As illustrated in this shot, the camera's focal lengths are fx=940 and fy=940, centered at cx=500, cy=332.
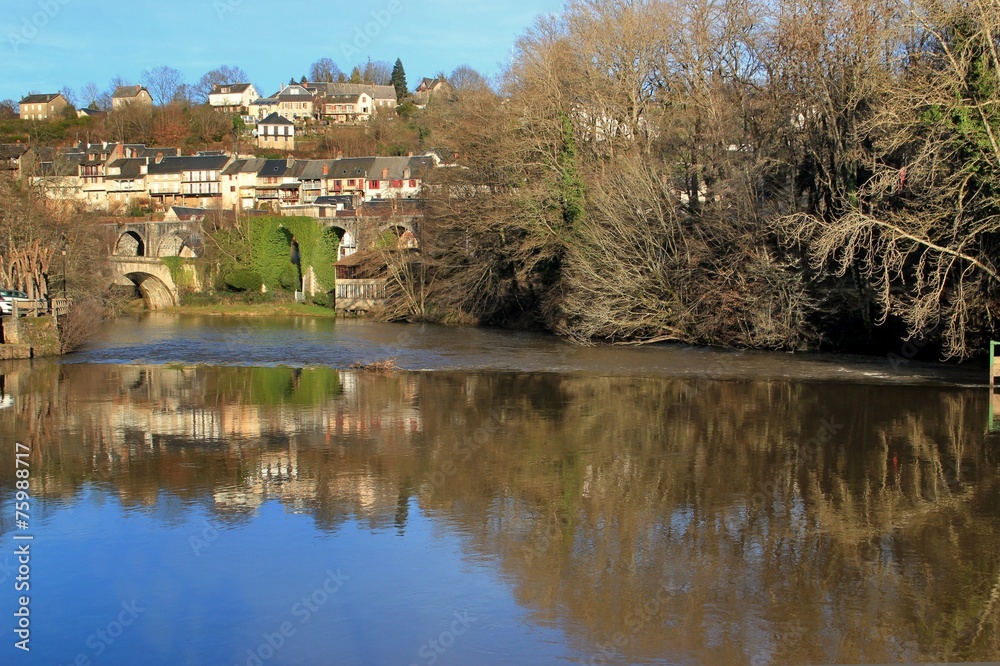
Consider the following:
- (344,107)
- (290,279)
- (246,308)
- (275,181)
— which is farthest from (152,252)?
(344,107)

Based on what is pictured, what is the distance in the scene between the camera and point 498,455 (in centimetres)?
1435

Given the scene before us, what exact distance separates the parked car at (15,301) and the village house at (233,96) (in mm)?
106028

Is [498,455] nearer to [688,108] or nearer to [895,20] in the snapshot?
[895,20]

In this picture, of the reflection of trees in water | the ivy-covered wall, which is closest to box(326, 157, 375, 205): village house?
the ivy-covered wall

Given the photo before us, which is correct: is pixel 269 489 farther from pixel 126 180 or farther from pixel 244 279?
pixel 126 180

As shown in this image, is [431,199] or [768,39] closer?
[768,39]

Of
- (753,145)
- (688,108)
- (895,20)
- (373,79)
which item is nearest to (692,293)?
(753,145)

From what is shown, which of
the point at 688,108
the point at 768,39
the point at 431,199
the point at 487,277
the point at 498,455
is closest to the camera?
the point at 498,455

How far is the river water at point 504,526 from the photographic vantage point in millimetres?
7777

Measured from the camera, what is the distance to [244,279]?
2256 inches

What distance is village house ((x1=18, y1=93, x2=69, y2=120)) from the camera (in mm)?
113562

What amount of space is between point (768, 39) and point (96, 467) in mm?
24185

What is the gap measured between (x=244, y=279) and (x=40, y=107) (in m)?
73.9

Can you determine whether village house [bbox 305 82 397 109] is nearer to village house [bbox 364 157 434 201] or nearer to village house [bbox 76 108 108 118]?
village house [bbox 76 108 108 118]
